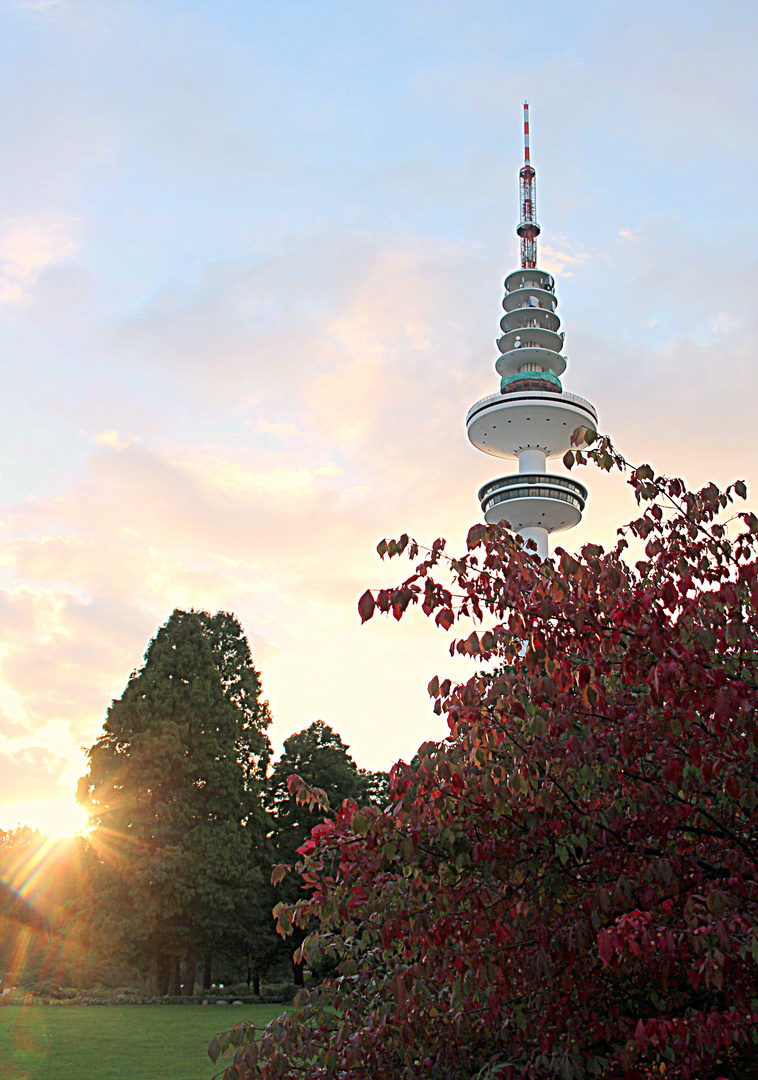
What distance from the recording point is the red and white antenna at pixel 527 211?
70062 mm

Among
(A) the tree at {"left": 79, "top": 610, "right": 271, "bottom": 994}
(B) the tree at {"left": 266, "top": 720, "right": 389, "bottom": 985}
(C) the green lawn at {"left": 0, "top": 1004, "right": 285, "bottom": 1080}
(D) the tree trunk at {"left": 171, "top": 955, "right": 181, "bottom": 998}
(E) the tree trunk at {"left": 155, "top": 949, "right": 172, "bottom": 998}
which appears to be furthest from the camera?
(B) the tree at {"left": 266, "top": 720, "right": 389, "bottom": 985}

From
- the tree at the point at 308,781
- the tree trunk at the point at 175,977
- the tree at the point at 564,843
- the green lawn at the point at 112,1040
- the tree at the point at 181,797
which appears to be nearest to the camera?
the tree at the point at 564,843

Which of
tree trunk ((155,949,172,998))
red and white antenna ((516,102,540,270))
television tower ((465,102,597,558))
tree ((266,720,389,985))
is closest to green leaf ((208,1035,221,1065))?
tree trunk ((155,949,172,998))

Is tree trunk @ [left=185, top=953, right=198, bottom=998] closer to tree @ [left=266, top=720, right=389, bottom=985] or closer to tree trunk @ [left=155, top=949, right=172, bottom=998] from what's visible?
tree trunk @ [left=155, top=949, right=172, bottom=998]

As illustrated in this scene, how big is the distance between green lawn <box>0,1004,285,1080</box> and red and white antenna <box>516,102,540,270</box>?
56.4 meters

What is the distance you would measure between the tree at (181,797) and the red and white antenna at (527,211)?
142 ft

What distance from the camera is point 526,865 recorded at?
5562mm

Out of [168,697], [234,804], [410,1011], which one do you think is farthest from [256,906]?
[410,1011]

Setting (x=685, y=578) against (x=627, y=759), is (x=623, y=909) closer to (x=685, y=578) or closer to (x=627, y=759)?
(x=627, y=759)

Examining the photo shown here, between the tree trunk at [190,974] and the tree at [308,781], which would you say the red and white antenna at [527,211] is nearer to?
the tree at [308,781]

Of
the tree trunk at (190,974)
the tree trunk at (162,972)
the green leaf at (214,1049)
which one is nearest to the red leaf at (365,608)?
the green leaf at (214,1049)

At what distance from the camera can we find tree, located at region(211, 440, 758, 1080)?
5227 mm

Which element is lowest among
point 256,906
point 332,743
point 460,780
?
point 256,906

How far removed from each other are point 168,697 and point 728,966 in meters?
35.3
